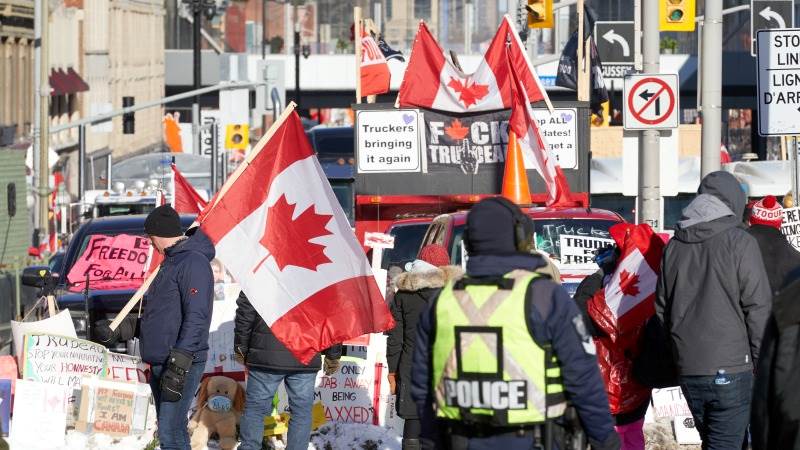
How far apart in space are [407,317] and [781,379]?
5.23 meters

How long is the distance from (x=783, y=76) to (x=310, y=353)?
18.2 ft

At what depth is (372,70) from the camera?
19.4 metres

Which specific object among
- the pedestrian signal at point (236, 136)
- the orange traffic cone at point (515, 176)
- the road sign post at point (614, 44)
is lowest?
the orange traffic cone at point (515, 176)

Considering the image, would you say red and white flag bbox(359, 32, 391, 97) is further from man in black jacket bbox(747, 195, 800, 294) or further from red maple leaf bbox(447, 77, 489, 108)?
man in black jacket bbox(747, 195, 800, 294)

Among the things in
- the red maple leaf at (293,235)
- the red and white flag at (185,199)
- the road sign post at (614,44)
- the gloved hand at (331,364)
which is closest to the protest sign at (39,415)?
the gloved hand at (331,364)

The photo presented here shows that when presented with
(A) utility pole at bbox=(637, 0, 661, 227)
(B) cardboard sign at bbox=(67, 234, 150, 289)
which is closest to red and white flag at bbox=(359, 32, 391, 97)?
(A) utility pole at bbox=(637, 0, 661, 227)

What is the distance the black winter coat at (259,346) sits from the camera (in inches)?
382

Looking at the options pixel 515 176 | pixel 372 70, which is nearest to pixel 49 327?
pixel 515 176

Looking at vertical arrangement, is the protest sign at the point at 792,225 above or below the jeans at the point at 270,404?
above

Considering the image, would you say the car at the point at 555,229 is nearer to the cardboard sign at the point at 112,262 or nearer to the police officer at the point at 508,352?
the cardboard sign at the point at 112,262

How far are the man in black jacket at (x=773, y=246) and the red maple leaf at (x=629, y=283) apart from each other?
25.1 inches

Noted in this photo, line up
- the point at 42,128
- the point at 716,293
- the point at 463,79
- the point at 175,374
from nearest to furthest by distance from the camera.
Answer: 1. the point at 716,293
2. the point at 175,374
3. the point at 463,79
4. the point at 42,128

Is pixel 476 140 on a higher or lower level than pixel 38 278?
higher

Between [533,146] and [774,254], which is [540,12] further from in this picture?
[774,254]
